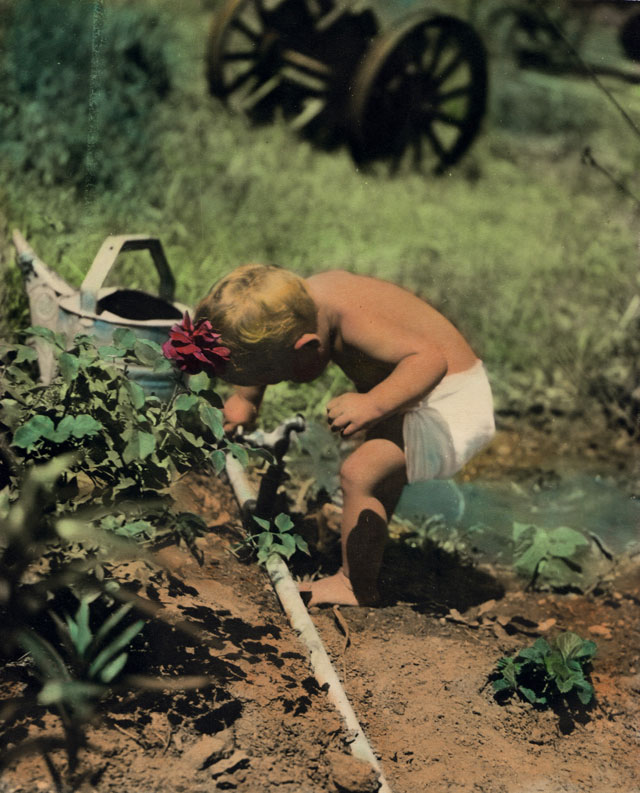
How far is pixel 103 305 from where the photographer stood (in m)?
3.51

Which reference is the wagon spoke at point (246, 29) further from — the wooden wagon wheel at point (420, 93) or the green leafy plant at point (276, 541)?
the green leafy plant at point (276, 541)

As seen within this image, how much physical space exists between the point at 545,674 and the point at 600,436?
110 centimetres

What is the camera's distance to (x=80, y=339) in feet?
9.71

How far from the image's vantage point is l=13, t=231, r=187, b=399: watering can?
3.36 metres

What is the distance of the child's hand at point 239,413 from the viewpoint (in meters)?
3.48

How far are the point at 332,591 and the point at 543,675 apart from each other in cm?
79

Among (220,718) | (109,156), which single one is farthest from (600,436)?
(109,156)

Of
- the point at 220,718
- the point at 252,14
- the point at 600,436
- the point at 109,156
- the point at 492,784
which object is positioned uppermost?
the point at 252,14

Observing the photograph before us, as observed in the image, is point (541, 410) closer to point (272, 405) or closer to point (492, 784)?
point (272, 405)

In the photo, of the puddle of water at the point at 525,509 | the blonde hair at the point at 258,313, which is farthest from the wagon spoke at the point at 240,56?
the puddle of water at the point at 525,509

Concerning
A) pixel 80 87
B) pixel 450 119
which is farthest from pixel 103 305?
pixel 450 119

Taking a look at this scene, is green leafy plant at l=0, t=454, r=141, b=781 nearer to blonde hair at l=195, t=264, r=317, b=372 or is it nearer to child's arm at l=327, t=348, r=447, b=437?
blonde hair at l=195, t=264, r=317, b=372

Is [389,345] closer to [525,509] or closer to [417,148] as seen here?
[417,148]

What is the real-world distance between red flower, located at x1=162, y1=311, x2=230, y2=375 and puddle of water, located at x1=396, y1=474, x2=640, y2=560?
105cm
